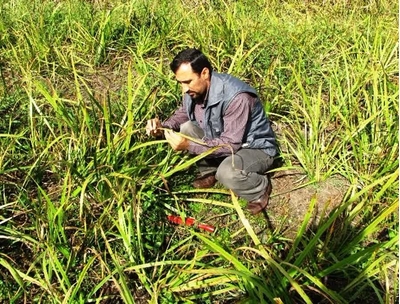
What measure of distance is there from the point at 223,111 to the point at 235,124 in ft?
0.38

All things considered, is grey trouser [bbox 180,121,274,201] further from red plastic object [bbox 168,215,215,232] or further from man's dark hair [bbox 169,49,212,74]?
man's dark hair [bbox 169,49,212,74]

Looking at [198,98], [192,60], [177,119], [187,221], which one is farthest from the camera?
[177,119]

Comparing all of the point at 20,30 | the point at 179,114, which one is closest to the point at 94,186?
the point at 179,114

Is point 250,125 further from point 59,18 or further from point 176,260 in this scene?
point 59,18

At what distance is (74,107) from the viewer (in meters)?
2.65

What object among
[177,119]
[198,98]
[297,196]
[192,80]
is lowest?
[297,196]

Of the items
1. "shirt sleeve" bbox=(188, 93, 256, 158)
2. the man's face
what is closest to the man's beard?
the man's face

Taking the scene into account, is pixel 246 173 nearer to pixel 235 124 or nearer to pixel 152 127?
pixel 235 124

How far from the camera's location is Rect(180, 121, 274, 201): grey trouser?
7.63 feet

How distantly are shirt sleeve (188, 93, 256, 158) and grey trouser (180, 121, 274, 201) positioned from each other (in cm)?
10

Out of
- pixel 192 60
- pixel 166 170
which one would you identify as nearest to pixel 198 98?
pixel 192 60

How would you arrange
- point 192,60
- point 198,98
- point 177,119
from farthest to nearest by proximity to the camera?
point 177,119
point 198,98
point 192,60

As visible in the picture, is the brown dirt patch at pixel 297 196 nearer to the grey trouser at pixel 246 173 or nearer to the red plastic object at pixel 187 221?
the grey trouser at pixel 246 173

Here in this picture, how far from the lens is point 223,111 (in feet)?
7.53
